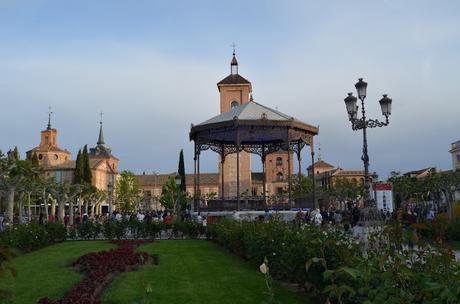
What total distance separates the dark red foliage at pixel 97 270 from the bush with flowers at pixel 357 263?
2555 mm

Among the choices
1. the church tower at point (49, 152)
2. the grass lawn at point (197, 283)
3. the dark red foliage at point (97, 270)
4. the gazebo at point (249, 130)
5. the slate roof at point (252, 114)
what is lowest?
the grass lawn at point (197, 283)

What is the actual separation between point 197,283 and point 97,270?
2.48 meters

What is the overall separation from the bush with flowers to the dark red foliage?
8.38ft

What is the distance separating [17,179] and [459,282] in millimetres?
24488

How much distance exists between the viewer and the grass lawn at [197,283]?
314 inches

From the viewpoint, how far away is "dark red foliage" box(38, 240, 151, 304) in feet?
24.2

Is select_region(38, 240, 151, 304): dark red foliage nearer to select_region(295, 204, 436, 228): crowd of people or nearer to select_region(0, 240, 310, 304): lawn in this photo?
select_region(0, 240, 310, 304): lawn

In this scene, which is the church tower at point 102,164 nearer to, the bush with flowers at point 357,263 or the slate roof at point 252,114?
the slate roof at point 252,114

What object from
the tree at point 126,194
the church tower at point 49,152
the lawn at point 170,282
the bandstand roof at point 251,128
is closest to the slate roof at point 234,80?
the tree at point 126,194

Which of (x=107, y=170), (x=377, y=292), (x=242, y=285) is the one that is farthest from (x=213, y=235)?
(x=107, y=170)

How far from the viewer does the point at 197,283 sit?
939cm

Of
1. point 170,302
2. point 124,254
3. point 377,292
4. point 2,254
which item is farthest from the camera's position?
point 124,254

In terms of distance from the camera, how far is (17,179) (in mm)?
24375

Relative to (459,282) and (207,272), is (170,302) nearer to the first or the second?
(207,272)
